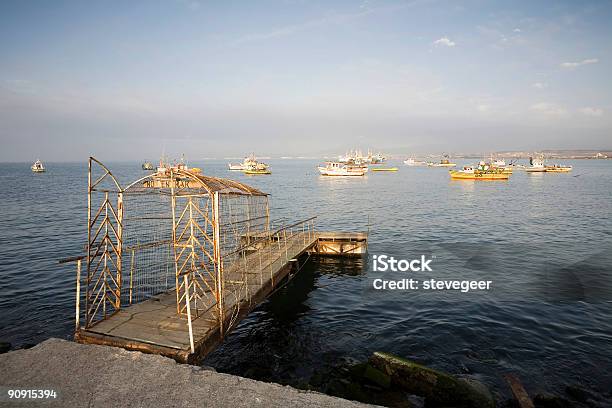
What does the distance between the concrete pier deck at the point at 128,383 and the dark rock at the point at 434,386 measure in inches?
151

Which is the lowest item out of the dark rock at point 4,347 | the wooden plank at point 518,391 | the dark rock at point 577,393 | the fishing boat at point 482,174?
the dark rock at point 577,393

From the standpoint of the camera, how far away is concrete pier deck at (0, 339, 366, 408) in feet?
24.7

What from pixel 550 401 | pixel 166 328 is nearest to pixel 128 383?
pixel 166 328

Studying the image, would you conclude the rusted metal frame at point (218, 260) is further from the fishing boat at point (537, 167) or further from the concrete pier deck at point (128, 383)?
the fishing boat at point (537, 167)

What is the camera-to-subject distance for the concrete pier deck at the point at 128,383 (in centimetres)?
752

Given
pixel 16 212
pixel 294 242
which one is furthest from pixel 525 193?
pixel 16 212

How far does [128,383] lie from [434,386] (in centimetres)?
815

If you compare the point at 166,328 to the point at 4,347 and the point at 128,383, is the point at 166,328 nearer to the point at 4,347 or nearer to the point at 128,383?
the point at 128,383

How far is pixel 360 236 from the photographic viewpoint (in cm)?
2677

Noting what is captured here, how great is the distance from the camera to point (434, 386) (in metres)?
10.4

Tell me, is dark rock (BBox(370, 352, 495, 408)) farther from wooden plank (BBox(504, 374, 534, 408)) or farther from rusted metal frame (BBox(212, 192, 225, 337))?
rusted metal frame (BBox(212, 192, 225, 337))

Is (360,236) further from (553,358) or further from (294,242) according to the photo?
(553,358)

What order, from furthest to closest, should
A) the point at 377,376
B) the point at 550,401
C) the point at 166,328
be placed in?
the point at 166,328
the point at 377,376
the point at 550,401

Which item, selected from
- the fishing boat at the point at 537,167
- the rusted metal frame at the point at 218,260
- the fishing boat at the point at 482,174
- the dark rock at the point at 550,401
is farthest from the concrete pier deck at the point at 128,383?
the fishing boat at the point at 537,167
